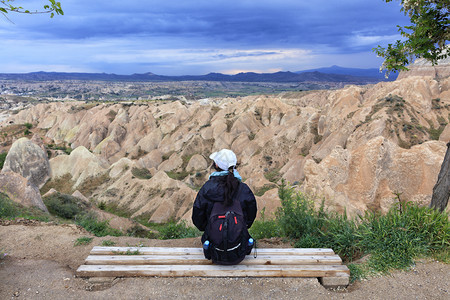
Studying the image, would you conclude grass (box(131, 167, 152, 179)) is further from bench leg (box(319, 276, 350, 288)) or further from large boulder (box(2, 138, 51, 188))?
bench leg (box(319, 276, 350, 288))

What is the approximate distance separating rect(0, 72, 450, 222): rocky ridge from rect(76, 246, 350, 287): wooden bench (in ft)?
5.70

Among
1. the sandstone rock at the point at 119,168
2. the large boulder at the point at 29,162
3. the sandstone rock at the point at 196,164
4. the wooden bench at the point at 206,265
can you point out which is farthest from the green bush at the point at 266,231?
the large boulder at the point at 29,162

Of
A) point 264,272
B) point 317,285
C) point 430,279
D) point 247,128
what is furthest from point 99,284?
point 247,128

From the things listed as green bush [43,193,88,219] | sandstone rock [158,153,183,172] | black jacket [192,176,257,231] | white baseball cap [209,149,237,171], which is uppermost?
white baseball cap [209,149,237,171]

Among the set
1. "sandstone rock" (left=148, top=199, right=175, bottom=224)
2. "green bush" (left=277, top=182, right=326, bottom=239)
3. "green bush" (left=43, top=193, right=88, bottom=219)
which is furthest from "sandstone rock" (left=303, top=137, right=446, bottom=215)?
"green bush" (left=43, top=193, right=88, bottom=219)

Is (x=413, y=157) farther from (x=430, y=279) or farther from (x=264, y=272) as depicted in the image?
(x=264, y=272)

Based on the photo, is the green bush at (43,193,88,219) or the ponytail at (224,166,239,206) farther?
the green bush at (43,193,88,219)

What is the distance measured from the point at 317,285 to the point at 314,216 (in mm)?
1858

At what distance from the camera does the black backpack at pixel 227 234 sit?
3.88 metres

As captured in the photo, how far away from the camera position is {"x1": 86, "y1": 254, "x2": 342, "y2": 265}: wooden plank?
14.0 feet

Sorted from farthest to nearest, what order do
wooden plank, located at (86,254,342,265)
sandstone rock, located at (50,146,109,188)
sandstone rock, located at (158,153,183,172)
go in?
sandstone rock, located at (158,153,183,172) → sandstone rock, located at (50,146,109,188) → wooden plank, located at (86,254,342,265)

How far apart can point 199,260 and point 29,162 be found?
40.5 metres

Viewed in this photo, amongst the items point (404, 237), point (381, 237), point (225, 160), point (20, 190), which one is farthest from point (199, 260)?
point (20, 190)

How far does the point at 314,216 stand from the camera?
567 centimetres
